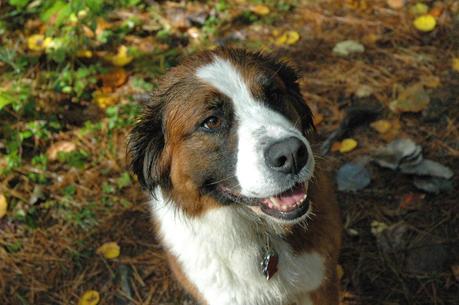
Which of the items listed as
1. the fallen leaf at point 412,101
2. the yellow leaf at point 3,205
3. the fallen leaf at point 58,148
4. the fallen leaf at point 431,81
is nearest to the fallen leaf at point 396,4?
the fallen leaf at point 431,81

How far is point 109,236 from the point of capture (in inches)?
167

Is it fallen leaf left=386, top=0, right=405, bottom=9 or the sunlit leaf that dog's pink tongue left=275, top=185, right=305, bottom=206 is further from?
fallen leaf left=386, top=0, right=405, bottom=9

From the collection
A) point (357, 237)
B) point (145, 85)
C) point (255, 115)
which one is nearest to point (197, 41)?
point (145, 85)

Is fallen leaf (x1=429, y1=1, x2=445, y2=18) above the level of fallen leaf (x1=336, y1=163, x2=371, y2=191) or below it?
above

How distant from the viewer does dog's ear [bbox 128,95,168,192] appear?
303 cm

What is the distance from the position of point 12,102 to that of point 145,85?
A: 1.13 m

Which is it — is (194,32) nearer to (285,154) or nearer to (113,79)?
(113,79)

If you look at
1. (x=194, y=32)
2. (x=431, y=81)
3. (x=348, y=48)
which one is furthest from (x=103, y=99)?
(x=431, y=81)

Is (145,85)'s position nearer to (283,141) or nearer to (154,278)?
(154,278)

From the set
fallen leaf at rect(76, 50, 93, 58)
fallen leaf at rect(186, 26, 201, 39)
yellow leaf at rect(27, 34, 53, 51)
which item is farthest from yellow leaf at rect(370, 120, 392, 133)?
yellow leaf at rect(27, 34, 53, 51)

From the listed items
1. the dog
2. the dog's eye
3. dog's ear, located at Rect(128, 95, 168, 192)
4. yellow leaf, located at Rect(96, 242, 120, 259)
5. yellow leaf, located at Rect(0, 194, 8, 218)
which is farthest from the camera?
yellow leaf, located at Rect(0, 194, 8, 218)

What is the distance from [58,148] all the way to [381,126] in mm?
2642

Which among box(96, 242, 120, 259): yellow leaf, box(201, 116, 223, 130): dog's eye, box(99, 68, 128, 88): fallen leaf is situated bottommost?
box(96, 242, 120, 259): yellow leaf

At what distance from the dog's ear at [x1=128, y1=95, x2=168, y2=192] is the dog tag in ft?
2.28
